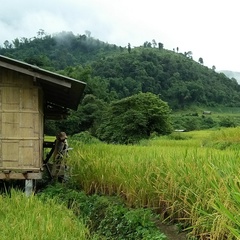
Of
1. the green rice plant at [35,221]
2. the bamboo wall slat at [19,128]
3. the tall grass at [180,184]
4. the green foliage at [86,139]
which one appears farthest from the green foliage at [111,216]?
the green foliage at [86,139]

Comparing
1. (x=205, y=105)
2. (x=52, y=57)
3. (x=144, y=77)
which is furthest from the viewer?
(x=52, y=57)

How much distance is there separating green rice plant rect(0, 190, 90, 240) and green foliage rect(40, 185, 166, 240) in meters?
0.41

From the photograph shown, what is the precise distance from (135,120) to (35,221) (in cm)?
2573

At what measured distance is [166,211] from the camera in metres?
5.67

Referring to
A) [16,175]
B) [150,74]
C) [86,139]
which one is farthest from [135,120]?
[150,74]

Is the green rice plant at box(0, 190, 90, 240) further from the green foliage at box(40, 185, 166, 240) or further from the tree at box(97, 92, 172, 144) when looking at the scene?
the tree at box(97, 92, 172, 144)

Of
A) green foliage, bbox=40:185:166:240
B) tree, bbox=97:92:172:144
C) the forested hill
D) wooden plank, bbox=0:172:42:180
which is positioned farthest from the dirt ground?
the forested hill

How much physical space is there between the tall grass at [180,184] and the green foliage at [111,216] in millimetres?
296

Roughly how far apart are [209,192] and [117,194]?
278 cm

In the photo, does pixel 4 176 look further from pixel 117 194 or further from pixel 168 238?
pixel 168 238

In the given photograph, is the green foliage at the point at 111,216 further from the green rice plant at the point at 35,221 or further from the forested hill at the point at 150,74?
the forested hill at the point at 150,74

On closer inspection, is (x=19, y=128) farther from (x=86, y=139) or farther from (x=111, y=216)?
(x=86, y=139)

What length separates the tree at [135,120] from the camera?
30.9 metres

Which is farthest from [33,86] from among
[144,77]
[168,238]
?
[144,77]
